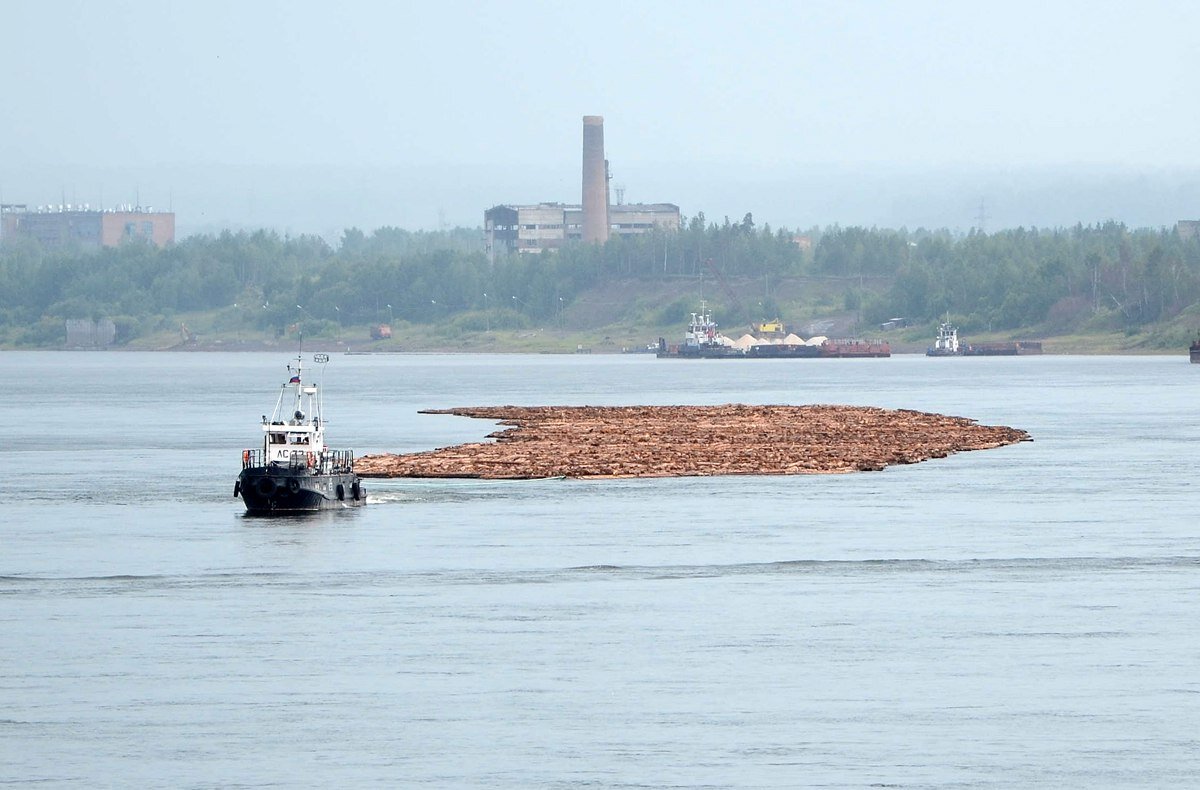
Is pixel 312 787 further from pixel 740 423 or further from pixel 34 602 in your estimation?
pixel 740 423

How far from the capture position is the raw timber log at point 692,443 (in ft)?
308

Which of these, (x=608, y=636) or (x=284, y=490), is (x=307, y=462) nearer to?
(x=284, y=490)

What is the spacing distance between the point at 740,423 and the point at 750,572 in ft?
216

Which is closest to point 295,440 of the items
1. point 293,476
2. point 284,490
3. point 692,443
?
point 293,476

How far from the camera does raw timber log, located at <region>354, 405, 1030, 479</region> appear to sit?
93875 millimetres

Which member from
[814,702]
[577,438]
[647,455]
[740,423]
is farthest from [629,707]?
[740,423]

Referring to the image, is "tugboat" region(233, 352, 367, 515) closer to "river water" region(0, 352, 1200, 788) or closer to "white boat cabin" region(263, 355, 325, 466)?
"white boat cabin" region(263, 355, 325, 466)

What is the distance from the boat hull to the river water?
1.52m

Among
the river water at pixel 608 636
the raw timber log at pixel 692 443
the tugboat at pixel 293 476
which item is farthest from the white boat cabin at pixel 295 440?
the raw timber log at pixel 692 443

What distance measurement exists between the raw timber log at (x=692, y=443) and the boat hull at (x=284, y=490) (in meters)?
14.2

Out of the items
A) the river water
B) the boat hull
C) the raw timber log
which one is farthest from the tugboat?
the raw timber log

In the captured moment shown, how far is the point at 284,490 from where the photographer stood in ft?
243

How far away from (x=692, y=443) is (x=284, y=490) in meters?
37.2

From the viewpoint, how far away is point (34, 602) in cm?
5356
